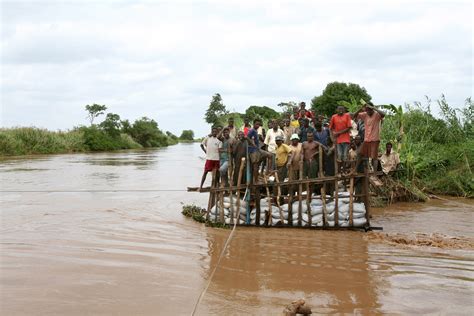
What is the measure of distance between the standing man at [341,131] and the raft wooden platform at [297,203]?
626mm

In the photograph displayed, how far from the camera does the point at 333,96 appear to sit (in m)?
29.0

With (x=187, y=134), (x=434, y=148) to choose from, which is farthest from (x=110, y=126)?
(x=187, y=134)

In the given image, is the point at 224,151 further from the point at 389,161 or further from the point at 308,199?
the point at 389,161

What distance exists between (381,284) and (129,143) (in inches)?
2078

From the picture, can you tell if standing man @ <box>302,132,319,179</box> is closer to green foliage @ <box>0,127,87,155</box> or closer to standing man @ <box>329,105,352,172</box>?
standing man @ <box>329,105,352,172</box>

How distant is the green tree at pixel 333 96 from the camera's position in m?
29.0

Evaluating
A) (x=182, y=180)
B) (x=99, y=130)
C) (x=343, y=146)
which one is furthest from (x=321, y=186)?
(x=99, y=130)

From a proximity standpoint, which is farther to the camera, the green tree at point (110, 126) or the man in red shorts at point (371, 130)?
the green tree at point (110, 126)

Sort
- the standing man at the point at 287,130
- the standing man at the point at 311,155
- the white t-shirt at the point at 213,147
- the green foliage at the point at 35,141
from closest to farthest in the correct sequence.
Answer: the standing man at the point at 311,155 < the white t-shirt at the point at 213,147 < the standing man at the point at 287,130 < the green foliage at the point at 35,141

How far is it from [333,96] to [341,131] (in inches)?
851

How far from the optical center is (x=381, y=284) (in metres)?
5.06

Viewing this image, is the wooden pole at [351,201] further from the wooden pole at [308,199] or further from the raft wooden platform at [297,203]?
the wooden pole at [308,199]

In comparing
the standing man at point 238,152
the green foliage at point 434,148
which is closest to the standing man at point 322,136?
the standing man at point 238,152

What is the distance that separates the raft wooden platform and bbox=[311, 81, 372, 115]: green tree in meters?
21.6
